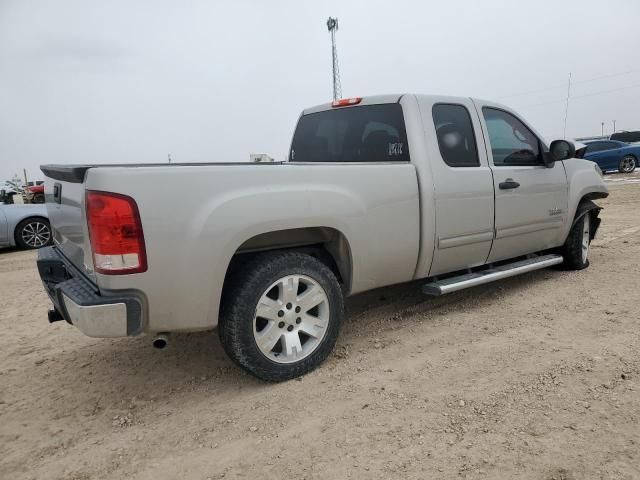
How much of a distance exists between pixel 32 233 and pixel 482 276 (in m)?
8.35

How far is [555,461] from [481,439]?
1.02 feet

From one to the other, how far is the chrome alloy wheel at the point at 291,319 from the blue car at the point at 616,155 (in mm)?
18186

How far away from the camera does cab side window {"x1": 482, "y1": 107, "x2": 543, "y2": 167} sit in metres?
4.06

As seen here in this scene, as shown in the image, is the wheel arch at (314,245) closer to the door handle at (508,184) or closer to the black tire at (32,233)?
the door handle at (508,184)

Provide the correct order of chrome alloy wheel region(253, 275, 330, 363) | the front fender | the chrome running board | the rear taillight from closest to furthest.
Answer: the rear taillight
chrome alloy wheel region(253, 275, 330, 363)
the chrome running board
the front fender

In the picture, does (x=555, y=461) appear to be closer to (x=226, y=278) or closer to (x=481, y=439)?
(x=481, y=439)

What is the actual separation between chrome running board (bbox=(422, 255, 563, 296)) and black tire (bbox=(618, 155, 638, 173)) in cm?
1649

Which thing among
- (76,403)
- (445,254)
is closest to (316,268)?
(445,254)

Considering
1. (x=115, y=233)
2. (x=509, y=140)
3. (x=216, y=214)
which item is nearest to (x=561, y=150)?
(x=509, y=140)

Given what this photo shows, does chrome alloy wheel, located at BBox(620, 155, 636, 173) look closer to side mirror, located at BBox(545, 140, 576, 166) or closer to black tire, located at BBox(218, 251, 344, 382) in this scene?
side mirror, located at BBox(545, 140, 576, 166)

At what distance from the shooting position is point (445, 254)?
362 cm

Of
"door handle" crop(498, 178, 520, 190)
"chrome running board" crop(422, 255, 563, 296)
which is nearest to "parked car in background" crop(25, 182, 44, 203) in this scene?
"chrome running board" crop(422, 255, 563, 296)

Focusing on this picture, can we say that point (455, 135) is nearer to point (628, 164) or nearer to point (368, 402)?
point (368, 402)

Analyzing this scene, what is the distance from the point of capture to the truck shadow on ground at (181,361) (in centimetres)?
296
